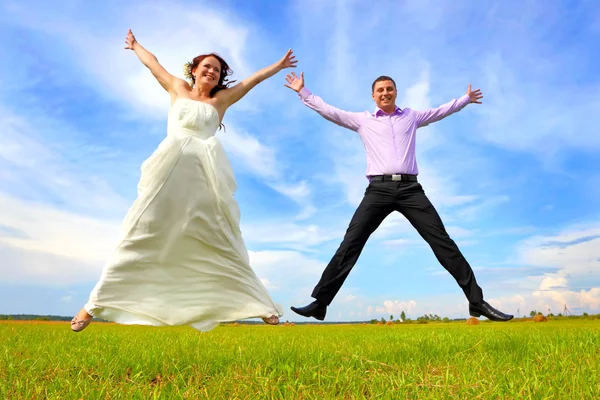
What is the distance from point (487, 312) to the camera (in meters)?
6.18

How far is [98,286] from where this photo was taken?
5199 mm

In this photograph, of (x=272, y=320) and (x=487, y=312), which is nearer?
(x=272, y=320)

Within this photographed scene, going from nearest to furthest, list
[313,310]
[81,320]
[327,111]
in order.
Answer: [81,320] < [313,310] < [327,111]

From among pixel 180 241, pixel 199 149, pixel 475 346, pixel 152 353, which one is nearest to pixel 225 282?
pixel 180 241

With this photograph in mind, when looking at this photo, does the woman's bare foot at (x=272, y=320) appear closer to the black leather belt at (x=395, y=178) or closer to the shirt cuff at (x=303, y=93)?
the black leather belt at (x=395, y=178)

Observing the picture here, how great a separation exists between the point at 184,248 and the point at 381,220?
2.63 m

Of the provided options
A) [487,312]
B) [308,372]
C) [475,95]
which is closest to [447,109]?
[475,95]

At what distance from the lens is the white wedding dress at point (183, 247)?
17.2ft

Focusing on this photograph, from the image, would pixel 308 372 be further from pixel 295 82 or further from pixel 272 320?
pixel 295 82

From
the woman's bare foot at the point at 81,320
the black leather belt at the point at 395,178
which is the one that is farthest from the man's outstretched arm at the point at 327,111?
the woman's bare foot at the point at 81,320

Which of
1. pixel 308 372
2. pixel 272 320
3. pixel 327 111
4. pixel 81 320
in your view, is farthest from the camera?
pixel 327 111

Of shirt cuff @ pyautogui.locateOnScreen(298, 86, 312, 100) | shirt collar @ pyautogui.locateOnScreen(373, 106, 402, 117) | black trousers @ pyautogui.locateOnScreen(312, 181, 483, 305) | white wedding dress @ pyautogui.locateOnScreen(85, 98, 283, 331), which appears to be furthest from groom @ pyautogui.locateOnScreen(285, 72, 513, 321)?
shirt cuff @ pyautogui.locateOnScreen(298, 86, 312, 100)

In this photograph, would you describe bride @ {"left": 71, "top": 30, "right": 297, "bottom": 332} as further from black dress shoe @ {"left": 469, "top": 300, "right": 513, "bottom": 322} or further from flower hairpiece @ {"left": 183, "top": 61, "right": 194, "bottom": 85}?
black dress shoe @ {"left": 469, "top": 300, "right": 513, "bottom": 322}

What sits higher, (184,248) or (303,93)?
(303,93)
